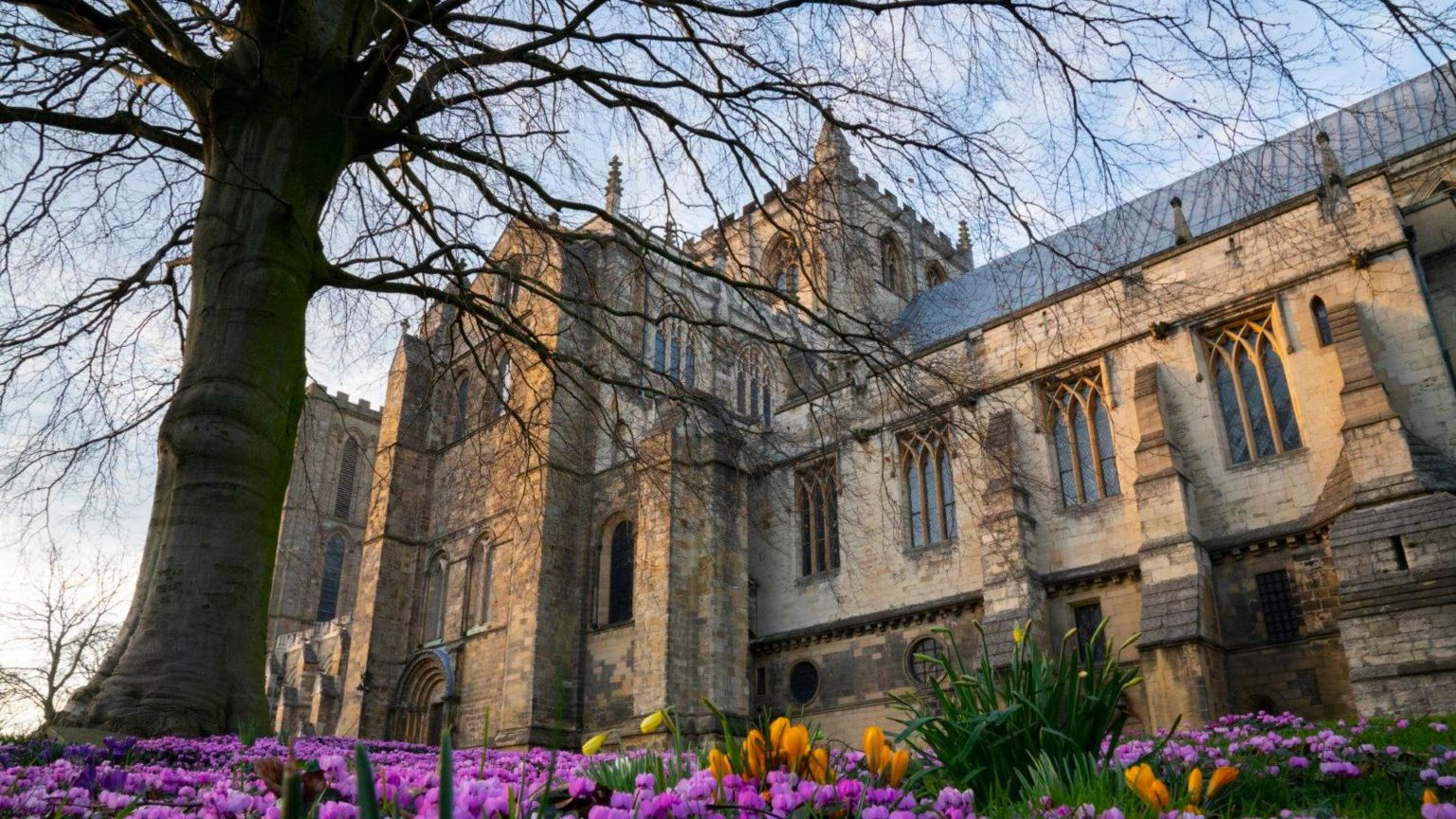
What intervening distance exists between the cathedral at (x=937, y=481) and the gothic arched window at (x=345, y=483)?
24.0 metres

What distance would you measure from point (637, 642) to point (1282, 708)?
37.6 ft

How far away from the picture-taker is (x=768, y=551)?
22516 mm

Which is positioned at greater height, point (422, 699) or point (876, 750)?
point (422, 699)

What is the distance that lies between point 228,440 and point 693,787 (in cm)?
512

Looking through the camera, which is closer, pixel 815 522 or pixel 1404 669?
pixel 1404 669

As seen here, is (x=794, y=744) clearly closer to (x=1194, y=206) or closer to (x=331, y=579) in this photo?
(x=1194, y=206)

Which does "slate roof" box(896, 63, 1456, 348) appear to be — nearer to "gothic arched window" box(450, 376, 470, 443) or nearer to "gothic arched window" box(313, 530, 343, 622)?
"gothic arched window" box(450, 376, 470, 443)

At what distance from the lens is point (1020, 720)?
379 cm

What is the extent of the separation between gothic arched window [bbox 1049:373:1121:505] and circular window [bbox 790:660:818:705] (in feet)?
20.6

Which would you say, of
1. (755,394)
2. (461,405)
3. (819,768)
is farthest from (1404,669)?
(461,405)

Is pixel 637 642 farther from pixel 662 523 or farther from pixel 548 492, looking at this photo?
pixel 548 492

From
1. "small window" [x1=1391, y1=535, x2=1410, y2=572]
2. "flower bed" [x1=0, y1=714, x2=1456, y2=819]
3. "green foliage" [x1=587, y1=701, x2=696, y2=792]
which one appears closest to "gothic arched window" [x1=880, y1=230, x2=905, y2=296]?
"small window" [x1=1391, y1=535, x2=1410, y2=572]

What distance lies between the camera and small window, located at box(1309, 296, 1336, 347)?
50.9 feet

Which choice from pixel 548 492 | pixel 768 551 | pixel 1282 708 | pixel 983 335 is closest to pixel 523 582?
pixel 548 492
